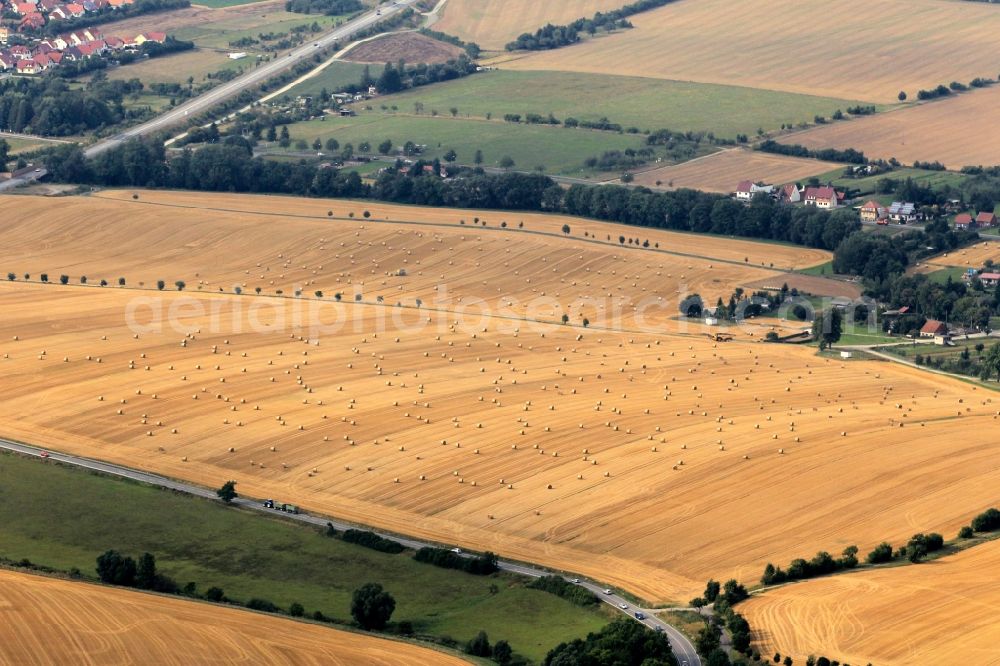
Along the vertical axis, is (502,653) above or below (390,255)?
below

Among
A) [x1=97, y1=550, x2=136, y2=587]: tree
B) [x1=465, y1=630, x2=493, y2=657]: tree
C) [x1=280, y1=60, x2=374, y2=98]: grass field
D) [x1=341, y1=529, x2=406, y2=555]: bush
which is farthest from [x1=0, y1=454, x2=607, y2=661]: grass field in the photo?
[x1=280, y1=60, x2=374, y2=98]: grass field

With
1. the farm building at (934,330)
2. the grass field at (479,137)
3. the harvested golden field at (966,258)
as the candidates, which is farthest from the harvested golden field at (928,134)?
the farm building at (934,330)

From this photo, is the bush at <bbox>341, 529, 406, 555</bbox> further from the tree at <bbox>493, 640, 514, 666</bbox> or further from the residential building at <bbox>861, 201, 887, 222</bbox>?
the residential building at <bbox>861, 201, 887, 222</bbox>

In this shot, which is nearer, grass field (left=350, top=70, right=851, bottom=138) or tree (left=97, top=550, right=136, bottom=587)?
tree (left=97, top=550, right=136, bottom=587)

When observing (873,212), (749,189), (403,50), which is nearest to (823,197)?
(873,212)

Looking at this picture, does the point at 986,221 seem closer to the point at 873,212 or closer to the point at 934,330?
the point at 873,212

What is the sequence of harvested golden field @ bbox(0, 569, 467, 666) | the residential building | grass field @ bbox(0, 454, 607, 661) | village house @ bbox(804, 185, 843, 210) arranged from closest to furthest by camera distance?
harvested golden field @ bbox(0, 569, 467, 666), grass field @ bbox(0, 454, 607, 661), the residential building, village house @ bbox(804, 185, 843, 210)

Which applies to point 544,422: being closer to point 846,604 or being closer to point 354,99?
point 846,604
